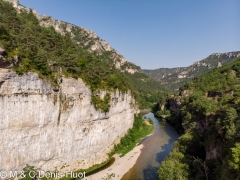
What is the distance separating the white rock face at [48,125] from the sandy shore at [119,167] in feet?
8.27

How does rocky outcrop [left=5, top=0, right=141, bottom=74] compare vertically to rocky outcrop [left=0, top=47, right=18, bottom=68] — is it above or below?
above

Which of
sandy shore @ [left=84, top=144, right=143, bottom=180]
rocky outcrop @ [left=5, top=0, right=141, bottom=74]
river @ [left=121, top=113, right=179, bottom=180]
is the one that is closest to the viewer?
sandy shore @ [left=84, top=144, right=143, bottom=180]

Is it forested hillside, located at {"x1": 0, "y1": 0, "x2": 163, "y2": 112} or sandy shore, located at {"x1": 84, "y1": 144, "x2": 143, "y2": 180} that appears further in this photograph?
sandy shore, located at {"x1": 84, "y1": 144, "x2": 143, "y2": 180}

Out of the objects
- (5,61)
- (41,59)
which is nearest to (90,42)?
(41,59)

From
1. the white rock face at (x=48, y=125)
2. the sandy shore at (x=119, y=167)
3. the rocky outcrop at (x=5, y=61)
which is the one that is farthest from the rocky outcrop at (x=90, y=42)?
the rocky outcrop at (x=5, y=61)

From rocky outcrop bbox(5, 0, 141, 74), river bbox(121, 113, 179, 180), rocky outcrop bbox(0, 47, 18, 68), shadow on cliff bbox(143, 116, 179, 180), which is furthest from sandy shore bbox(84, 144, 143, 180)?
rocky outcrop bbox(5, 0, 141, 74)

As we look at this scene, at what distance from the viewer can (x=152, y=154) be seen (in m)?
38.2

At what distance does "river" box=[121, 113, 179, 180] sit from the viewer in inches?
1160

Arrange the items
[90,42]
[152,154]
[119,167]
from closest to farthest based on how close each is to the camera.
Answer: [119,167]
[152,154]
[90,42]

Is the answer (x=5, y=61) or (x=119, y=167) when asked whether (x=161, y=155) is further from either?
(x=5, y=61)

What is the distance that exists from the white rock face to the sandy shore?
252 centimetres

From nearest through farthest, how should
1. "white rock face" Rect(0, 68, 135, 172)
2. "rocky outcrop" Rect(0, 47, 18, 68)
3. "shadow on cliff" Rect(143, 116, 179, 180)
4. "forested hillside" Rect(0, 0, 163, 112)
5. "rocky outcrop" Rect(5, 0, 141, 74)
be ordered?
"rocky outcrop" Rect(0, 47, 18, 68)
"white rock face" Rect(0, 68, 135, 172)
"forested hillside" Rect(0, 0, 163, 112)
"shadow on cliff" Rect(143, 116, 179, 180)
"rocky outcrop" Rect(5, 0, 141, 74)

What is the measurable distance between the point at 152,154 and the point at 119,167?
947 cm

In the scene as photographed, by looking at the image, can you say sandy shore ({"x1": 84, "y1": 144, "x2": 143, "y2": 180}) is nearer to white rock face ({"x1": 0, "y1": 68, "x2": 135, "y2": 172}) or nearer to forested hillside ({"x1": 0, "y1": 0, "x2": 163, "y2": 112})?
white rock face ({"x1": 0, "y1": 68, "x2": 135, "y2": 172})
